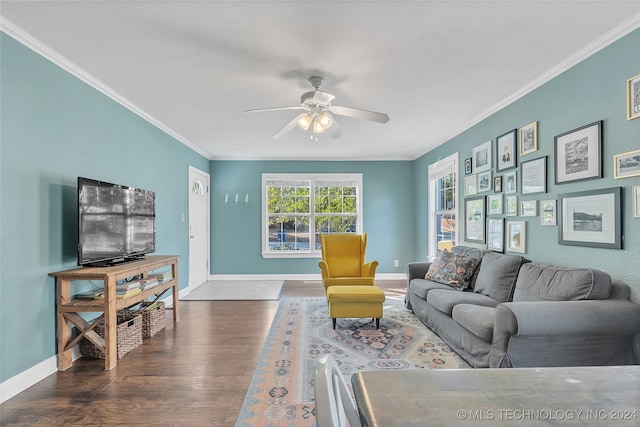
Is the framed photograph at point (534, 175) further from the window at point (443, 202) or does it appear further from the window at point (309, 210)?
the window at point (309, 210)

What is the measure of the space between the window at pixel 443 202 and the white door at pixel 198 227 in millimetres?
4060

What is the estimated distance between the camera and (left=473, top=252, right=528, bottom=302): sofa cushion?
9.78 ft

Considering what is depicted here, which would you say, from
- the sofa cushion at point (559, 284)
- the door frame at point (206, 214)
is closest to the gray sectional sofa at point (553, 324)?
the sofa cushion at point (559, 284)

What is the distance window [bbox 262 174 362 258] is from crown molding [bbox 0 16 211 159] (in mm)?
2895

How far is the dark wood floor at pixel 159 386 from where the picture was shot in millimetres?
1955

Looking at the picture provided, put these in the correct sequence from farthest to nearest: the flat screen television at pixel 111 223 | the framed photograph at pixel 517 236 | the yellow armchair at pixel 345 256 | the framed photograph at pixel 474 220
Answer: the yellow armchair at pixel 345 256 < the framed photograph at pixel 474 220 < the framed photograph at pixel 517 236 < the flat screen television at pixel 111 223

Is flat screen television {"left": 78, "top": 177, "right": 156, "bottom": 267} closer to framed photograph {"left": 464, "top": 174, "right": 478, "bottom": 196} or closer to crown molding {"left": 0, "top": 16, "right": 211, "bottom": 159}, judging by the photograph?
crown molding {"left": 0, "top": 16, "right": 211, "bottom": 159}

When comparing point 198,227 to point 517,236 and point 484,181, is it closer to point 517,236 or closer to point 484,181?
point 484,181

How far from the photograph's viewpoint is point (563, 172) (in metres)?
2.73

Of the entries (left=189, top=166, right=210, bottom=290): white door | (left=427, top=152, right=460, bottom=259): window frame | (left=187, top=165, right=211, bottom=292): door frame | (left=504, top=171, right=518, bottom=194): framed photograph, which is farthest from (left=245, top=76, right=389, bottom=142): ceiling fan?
(left=189, top=166, right=210, bottom=290): white door

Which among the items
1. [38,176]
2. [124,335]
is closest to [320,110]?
[38,176]

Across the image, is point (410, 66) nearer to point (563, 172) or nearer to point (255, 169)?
point (563, 172)

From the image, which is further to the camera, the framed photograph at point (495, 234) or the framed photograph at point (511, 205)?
the framed photograph at point (495, 234)

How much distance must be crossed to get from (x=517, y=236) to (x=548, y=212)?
0.48 metres
